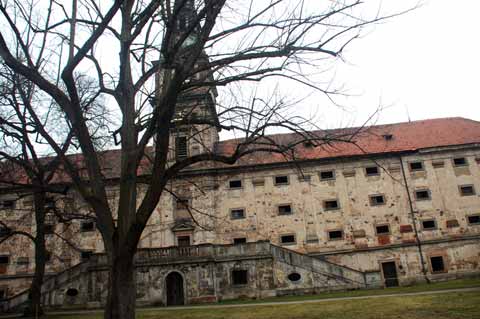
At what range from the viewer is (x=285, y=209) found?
29.4 metres

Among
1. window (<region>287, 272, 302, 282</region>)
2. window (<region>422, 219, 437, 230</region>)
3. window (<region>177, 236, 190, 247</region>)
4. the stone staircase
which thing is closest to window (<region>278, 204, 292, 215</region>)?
the stone staircase

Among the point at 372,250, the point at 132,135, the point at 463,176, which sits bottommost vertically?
the point at 372,250

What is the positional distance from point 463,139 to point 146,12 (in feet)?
93.3

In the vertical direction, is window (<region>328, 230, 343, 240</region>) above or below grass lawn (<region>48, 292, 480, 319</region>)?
above

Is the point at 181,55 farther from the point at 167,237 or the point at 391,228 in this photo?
the point at 391,228

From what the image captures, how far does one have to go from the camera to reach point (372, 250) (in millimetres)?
27859

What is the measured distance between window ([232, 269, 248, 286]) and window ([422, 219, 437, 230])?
13.2 m

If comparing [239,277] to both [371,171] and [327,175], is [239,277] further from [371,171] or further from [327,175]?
[371,171]

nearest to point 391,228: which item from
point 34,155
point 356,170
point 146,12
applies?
point 356,170

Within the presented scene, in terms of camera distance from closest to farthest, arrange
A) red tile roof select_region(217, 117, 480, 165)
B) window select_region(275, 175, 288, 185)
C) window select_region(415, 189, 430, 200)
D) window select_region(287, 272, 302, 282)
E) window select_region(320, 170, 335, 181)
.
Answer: window select_region(287, 272, 302, 282) < window select_region(415, 189, 430, 200) < window select_region(320, 170, 335, 181) < window select_region(275, 175, 288, 185) < red tile roof select_region(217, 117, 480, 165)

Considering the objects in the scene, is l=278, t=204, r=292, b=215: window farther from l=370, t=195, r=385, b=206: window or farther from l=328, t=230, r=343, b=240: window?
l=370, t=195, r=385, b=206: window

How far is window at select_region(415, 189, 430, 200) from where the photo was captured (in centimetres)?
2904

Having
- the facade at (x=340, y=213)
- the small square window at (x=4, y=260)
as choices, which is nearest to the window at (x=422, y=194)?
the facade at (x=340, y=213)

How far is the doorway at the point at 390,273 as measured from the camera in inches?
1076
